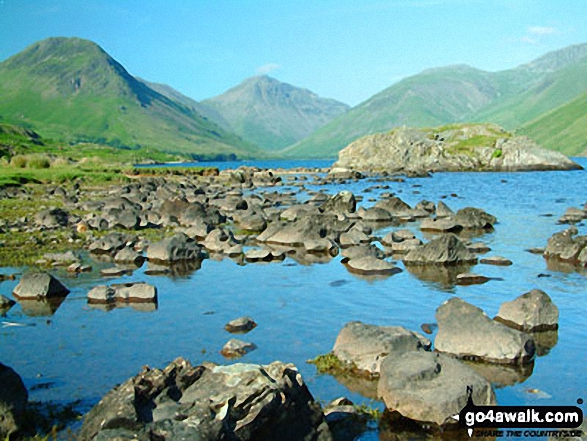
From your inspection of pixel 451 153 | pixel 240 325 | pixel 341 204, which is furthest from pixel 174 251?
pixel 451 153

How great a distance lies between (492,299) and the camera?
77.7ft

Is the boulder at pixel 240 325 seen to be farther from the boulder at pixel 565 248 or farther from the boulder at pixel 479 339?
the boulder at pixel 565 248

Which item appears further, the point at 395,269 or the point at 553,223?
the point at 553,223

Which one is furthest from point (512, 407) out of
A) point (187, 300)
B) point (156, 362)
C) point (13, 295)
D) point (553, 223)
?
point (553, 223)

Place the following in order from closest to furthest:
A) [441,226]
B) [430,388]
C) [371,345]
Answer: [430,388], [371,345], [441,226]

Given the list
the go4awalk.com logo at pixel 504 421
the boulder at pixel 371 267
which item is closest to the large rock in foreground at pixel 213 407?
the go4awalk.com logo at pixel 504 421

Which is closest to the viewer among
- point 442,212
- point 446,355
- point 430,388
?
point 430,388

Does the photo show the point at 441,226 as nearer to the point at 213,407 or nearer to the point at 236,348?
the point at 236,348

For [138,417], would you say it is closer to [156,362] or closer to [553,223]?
[156,362]

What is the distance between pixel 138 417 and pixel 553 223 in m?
45.5

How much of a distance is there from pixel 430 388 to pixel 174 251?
21.4m

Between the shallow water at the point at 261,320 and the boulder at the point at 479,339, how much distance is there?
2.34 feet

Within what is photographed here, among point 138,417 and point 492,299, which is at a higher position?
point 138,417

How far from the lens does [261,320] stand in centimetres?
2131
